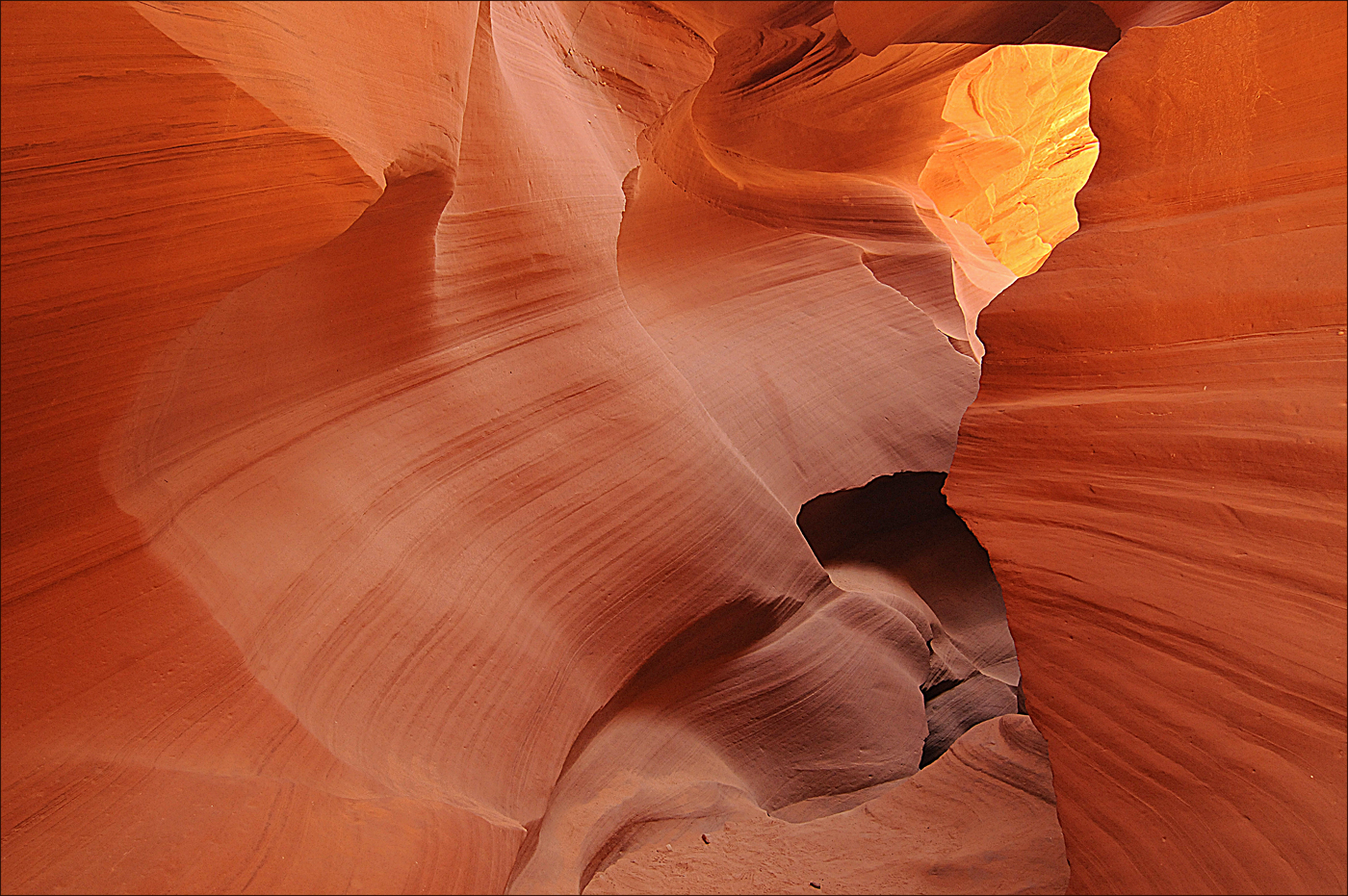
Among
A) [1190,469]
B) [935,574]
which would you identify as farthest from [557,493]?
[935,574]

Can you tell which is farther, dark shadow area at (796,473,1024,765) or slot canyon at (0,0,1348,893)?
dark shadow area at (796,473,1024,765)

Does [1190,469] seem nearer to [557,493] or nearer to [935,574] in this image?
[557,493]

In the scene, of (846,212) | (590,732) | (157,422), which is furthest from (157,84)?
(846,212)

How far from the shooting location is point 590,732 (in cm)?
332

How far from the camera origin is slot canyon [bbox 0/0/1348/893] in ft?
6.20

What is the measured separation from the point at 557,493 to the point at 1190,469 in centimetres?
225

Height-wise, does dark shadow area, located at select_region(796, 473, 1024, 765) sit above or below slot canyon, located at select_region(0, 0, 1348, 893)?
below

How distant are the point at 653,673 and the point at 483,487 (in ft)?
4.03

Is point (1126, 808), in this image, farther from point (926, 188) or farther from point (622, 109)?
point (926, 188)

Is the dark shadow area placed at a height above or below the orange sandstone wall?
below

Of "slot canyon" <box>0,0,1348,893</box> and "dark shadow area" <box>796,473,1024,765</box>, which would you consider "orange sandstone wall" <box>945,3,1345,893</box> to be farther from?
"dark shadow area" <box>796,473,1024,765</box>

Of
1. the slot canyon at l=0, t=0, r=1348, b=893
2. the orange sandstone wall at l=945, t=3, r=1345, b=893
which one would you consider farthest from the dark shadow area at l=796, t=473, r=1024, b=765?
the orange sandstone wall at l=945, t=3, r=1345, b=893

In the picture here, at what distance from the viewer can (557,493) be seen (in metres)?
3.38

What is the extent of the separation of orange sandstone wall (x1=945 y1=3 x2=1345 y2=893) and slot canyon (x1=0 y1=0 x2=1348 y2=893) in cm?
1
